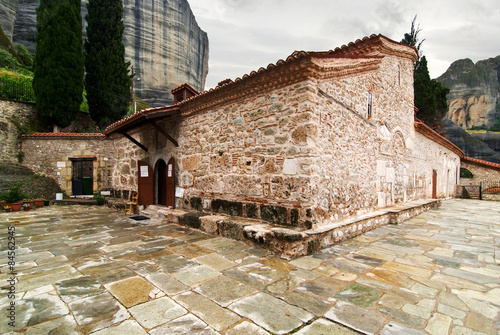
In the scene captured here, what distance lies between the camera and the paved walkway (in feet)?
7.30

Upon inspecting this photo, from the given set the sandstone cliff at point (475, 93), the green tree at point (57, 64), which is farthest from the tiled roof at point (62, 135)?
the sandstone cliff at point (475, 93)

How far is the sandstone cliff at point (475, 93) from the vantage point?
128ft

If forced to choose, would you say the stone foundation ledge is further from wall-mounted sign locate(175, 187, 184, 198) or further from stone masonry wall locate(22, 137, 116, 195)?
stone masonry wall locate(22, 137, 116, 195)

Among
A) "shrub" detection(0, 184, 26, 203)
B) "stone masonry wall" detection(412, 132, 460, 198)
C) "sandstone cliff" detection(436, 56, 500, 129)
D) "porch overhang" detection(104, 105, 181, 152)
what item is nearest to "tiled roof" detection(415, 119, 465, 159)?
"stone masonry wall" detection(412, 132, 460, 198)

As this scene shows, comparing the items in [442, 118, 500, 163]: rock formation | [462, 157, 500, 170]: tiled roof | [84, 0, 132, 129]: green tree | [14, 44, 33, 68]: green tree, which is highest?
[14, 44, 33, 68]: green tree

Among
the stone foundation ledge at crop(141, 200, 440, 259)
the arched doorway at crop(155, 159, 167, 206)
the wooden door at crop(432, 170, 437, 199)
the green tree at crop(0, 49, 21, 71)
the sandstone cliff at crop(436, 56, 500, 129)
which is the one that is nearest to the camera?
the stone foundation ledge at crop(141, 200, 440, 259)

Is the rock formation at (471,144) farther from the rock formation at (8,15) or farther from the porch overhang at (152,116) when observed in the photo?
the rock formation at (8,15)

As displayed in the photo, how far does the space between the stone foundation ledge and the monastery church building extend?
0.22 meters

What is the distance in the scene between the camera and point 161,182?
28.9 feet

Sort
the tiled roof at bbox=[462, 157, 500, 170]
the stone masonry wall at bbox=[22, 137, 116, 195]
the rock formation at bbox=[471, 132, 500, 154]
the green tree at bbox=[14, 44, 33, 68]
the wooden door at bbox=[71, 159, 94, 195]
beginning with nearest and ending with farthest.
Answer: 1. the stone masonry wall at bbox=[22, 137, 116, 195]
2. the wooden door at bbox=[71, 159, 94, 195]
3. the tiled roof at bbox=[462, 157, 500, 170]
4. the green tree at bbox=[14, 44, 33, 68]
5. the rock formation at bbox=[471, 132, 500, 154]

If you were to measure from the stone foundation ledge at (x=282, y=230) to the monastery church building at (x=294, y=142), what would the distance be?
22 centimetres

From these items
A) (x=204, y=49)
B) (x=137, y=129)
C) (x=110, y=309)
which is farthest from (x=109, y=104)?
(x=204, y=49)

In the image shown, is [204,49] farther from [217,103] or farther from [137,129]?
[217,103]

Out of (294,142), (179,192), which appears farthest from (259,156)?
(179,192)
